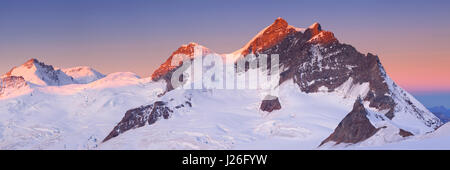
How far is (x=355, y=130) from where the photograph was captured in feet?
568

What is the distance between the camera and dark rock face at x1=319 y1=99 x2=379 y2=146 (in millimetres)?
167188

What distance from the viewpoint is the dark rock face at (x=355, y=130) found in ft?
549
